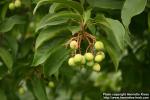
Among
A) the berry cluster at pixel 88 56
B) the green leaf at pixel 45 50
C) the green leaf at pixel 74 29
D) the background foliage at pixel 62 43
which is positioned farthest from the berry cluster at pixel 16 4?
the berry cluster at pixel 88 56

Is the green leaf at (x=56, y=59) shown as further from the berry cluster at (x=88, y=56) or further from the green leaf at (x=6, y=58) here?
the green leaf at (x=6, y=58)

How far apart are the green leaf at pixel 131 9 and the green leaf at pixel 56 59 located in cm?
30

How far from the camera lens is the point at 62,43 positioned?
1.80 meters

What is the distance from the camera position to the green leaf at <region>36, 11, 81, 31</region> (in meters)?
1.69

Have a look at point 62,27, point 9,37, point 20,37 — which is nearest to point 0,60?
point 9,37

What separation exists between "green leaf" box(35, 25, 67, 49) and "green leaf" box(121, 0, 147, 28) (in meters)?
0.27

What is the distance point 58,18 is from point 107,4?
11.2 inches

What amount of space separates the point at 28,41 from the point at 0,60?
11.3 inches

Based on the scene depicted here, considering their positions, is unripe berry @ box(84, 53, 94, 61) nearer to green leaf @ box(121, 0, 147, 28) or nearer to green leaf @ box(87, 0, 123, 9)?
green leaf @ box(121, 0, 147, 28)

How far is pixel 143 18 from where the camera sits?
245cm

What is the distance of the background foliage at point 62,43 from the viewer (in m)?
1.72

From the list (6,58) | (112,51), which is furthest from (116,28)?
(6,58)

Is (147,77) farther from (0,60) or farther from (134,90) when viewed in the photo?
(0,60)

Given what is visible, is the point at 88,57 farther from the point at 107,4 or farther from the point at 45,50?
the point at 107,4
